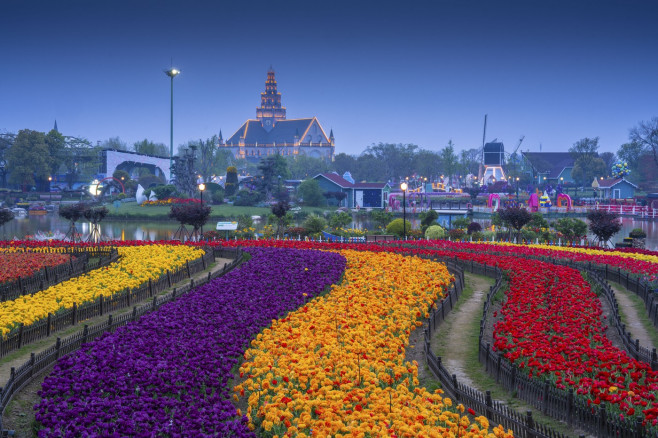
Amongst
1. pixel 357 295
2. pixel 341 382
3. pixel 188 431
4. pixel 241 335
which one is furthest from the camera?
pixel 357 295

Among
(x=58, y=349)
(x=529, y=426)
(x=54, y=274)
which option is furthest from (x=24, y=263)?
(x=529, y=426)

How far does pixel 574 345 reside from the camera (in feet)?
42.1

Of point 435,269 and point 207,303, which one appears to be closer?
point 207,303

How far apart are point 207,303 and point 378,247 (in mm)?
14787

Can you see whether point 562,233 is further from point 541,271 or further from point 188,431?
point 188,431

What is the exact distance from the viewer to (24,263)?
933 inches

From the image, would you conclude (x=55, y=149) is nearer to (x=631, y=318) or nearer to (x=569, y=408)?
(x=631, y=318)

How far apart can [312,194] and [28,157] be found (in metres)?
49.2

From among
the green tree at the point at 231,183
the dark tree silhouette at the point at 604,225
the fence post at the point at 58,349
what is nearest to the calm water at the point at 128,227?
the dark tree silhouette at the point at 604,225

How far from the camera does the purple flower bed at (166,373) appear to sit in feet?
30.5

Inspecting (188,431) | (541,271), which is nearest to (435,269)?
(541,271)

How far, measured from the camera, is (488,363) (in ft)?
43.8

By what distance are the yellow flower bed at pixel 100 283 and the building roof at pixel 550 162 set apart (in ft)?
426

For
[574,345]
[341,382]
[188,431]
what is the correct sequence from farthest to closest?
[574,345] < [341,382] < [188,431]
